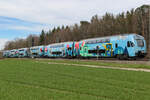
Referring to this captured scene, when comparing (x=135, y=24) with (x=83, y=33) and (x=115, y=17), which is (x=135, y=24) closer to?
(x=115, y=17)

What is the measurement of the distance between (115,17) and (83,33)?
15965 mm

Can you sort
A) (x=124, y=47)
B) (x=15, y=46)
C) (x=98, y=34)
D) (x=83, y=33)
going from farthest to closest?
1. (x=15, y=46)
2. (x=83, y=33)
3. (x=98, y=34)
4. (x=124, y=47)

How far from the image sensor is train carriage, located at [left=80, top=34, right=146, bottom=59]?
23.0 metres

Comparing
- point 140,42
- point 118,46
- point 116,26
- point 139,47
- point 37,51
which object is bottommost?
point 139,47

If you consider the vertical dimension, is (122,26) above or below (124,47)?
above

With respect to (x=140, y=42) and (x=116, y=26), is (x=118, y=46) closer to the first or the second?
(x=140, y=42)

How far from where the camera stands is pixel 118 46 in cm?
2489

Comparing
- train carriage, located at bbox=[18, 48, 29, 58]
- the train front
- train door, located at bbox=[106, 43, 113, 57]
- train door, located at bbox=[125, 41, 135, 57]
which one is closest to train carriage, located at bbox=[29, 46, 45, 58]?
train carriage, located at bbox=[18, 48, 29, 58]

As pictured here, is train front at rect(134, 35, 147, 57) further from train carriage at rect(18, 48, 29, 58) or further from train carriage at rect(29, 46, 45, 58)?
train carriage at rect(18, 48, 29, 58)

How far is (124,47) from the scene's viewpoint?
78.5 ft

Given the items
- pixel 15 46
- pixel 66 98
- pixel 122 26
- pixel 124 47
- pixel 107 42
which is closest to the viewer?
pixel 66 98

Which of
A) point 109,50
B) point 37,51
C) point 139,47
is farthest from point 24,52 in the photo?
point 139,47

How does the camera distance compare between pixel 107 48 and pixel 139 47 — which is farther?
pixel 107 48

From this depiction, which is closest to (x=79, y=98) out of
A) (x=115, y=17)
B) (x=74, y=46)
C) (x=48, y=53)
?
(x=74, y=46)
